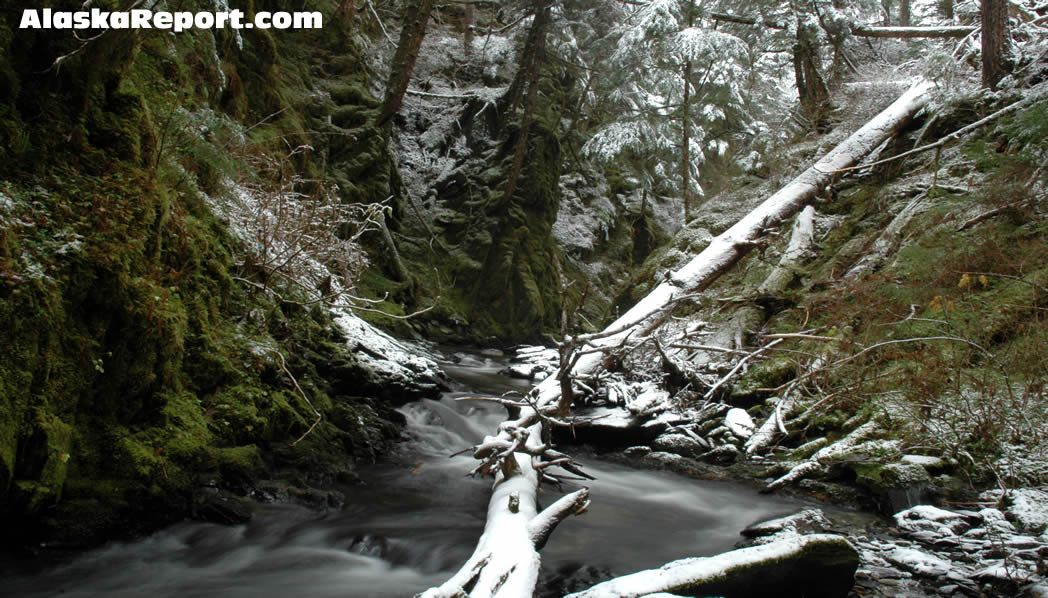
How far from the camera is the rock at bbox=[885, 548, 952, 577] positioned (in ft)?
10.4

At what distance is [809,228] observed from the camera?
7.88 m

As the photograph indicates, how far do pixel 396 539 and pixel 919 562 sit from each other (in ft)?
10.3

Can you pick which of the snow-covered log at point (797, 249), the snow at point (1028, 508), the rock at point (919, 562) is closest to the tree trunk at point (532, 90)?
the snow-covered log at point (797, 249)

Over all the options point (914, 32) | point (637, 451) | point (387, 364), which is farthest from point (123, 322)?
point (914, 32)

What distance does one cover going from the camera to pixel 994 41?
23.3 ft

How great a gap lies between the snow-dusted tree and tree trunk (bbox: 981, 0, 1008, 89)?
625cm

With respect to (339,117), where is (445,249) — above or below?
below

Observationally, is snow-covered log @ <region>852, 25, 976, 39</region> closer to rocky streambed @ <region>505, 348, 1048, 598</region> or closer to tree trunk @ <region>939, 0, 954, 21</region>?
tree trunk @ <region>939, 0, 954, 21</region>

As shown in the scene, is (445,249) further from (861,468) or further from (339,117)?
(861,468)

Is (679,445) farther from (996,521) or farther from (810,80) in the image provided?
(810,80)

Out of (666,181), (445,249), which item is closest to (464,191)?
(445,249)

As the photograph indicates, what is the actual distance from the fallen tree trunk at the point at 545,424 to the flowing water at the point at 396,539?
53 cm

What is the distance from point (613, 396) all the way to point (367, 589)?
444cm

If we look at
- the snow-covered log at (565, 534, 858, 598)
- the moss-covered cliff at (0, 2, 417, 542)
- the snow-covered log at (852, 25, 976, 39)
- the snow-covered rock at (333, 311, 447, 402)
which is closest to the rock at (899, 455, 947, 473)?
the snow-covered log at (565, 534, 858, 598)
